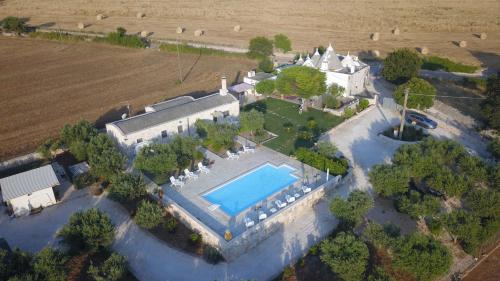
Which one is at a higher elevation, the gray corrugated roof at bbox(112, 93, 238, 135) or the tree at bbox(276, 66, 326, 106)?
the tree at bbox(276, 66, 326, 106)

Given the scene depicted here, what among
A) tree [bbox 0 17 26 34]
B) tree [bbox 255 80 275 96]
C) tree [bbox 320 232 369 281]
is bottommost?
tree [bbox 320 232 369 281]

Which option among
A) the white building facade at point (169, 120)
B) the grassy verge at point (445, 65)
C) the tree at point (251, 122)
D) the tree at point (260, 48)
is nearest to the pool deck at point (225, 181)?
the tree at point (251, 122)

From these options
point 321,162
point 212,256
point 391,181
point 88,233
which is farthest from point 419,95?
point 88,233

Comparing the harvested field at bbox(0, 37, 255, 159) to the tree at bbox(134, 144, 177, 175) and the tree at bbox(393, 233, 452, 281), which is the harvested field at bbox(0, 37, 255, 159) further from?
the tree at bbox(393, 233, 452, 281)

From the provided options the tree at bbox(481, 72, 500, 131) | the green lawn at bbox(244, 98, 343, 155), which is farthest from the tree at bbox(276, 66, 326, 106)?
the tree at bbox(481, 72, 500, 131)

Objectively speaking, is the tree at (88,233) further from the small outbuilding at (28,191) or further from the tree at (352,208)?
the tree at (352,208)

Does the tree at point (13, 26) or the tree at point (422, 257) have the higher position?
the tree at point (13, 26)
